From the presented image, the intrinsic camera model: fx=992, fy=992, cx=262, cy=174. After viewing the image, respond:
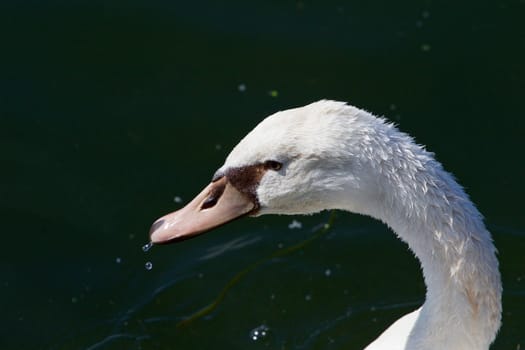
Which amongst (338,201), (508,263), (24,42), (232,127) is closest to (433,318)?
(338,201)

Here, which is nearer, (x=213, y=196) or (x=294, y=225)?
(x=213, y=196)

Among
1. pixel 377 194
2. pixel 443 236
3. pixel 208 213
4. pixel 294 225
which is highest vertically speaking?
pixel 377 194

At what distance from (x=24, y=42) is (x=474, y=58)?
3947 millimetres

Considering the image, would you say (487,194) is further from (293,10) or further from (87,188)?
(87,188)

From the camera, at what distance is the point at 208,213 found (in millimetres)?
5242

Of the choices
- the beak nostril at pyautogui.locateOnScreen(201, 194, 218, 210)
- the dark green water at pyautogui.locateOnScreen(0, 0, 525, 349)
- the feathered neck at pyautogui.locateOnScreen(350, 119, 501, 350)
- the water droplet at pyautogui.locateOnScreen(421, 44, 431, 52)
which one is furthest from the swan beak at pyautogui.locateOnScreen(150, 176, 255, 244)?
the water droplet at pyautogui.locateOnScreen(421, 44, 431, 52)

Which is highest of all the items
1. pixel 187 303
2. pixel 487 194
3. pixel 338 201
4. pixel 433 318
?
pixel 338 201

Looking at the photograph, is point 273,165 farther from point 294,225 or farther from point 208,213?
point 294,225

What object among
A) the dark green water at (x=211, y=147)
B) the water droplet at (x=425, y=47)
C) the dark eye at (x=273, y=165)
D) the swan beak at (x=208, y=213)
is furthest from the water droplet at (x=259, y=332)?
the water droplet at (x=425, y=47)

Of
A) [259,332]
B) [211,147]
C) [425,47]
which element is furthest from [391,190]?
[425,47]

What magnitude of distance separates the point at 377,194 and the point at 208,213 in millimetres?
942

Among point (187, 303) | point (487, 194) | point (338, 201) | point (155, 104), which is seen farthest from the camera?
point (155, 104)

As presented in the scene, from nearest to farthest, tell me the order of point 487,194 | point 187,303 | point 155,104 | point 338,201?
1. point 338,201
2. point 187,303
3. point 487,194
4. point 155,104

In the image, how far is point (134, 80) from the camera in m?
8.55
